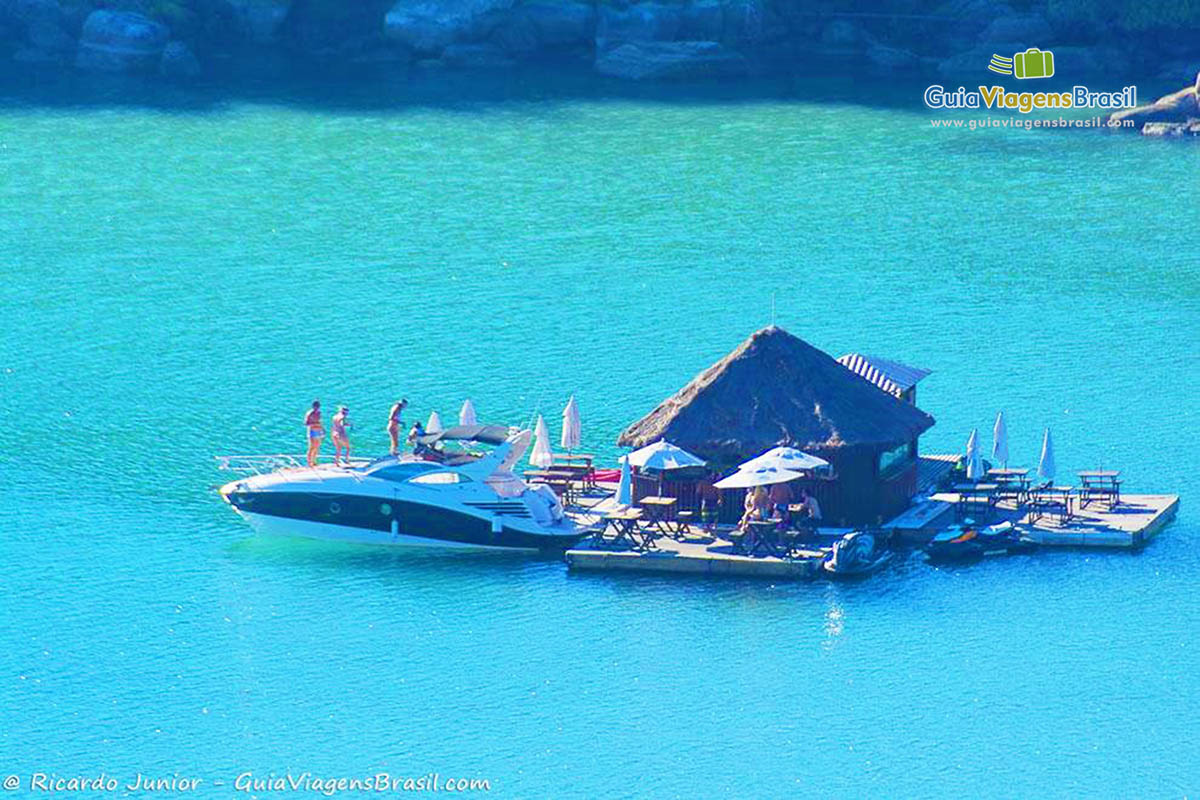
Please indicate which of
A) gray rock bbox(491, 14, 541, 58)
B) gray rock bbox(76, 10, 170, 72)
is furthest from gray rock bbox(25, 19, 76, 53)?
gray rock bbox(491, 14, 541, 58)

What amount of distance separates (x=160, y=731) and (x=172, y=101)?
3250 inches

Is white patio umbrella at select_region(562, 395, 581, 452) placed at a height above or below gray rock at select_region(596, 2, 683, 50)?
below

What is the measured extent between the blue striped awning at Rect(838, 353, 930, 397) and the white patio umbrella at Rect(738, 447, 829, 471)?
4.97 meters

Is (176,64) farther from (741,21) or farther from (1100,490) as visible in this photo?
(1100,490)

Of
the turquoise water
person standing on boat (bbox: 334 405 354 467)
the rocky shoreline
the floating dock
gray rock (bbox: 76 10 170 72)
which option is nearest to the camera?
the turquoise water

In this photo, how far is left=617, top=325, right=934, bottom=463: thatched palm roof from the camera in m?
59.9

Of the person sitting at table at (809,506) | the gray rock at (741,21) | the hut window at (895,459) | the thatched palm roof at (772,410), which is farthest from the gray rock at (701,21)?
the person sitting at table at (809,506)

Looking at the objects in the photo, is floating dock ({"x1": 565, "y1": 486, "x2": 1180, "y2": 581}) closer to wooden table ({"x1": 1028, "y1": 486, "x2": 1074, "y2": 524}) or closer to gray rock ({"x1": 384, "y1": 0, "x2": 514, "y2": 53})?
wooden table ({"x1": 1028, "y1": 486, "x2": 1074, "y2": 524})

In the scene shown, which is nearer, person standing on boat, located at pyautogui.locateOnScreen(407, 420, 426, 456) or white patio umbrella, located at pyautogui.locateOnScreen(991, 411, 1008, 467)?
person standing on boat, located at pyautogui.locateOnScreen(407, 420, 426, 456)

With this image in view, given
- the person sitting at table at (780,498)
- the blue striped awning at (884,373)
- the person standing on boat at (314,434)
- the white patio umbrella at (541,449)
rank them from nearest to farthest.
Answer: the person sitting at table at (780,498) < the person standing on boat at (314,434) < the white patio umbrella at (541,449) < the blue striped awning at (884,373)

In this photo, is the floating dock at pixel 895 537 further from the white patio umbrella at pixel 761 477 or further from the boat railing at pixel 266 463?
the boat railing at pixel 266 463

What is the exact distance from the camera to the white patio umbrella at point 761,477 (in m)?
58.1

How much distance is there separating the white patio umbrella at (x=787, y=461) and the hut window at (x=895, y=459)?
2.02 metres

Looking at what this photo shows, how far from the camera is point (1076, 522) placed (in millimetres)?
60938
